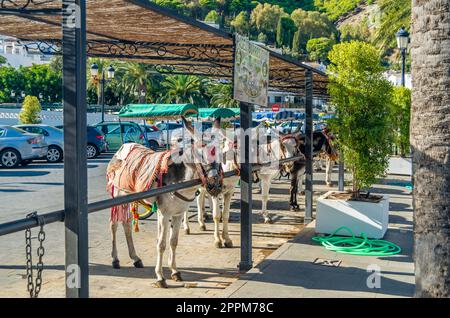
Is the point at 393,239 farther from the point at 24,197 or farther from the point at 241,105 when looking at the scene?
the point at 24,197

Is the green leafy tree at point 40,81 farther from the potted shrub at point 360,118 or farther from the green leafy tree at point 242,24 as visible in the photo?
the green leafy tree at point 242,24

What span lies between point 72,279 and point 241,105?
449 cm

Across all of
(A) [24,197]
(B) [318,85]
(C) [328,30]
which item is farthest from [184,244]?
(C) [328,30]

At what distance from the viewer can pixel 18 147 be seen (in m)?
22.5

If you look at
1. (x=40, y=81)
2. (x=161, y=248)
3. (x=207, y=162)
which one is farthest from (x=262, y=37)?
(x=161, y=248)

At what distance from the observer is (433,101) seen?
16.9 ft

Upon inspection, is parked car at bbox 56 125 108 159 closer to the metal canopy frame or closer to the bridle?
the metal canopy frame

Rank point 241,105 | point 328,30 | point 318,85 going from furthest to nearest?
1. point 328,30
2. point 318,85
3. point 241,105

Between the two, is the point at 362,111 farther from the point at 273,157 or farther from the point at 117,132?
the point at 117,132

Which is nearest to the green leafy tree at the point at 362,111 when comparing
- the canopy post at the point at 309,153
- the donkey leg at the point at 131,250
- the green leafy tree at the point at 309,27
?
the canopy post at the point at 309,153

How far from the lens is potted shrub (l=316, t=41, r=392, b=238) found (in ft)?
35.1

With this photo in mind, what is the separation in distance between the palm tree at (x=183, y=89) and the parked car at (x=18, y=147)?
88.5 feet

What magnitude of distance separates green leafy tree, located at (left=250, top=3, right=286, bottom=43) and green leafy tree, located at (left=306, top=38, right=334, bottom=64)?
42.9ft

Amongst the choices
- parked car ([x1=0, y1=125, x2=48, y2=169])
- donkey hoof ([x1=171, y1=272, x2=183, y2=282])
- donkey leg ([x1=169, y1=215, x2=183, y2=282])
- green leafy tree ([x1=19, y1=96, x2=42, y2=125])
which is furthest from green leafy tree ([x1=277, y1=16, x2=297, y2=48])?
donkey hoof ([x1=171, y1=272, x2=183, y2=282])
